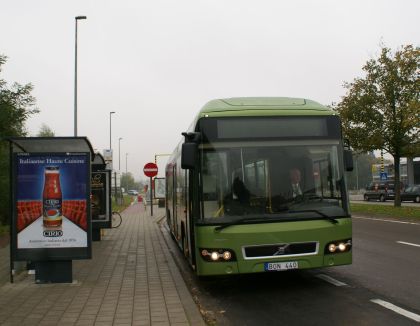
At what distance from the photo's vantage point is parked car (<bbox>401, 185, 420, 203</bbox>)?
4125 centimetres

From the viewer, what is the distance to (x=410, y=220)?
22.0m

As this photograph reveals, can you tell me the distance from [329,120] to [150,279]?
390 centimetres

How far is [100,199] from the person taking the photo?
1591 cm

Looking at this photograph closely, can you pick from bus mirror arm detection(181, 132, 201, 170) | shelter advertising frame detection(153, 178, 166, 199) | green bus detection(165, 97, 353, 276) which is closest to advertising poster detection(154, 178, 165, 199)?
shelter advertising frame detection(153, 178, 166, 199)

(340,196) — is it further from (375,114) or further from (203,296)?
(375,114)

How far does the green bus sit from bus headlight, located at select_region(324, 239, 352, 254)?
0.01 meters

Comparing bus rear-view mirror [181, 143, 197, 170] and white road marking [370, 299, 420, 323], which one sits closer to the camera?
white road marking [370, 299, 420, 323]

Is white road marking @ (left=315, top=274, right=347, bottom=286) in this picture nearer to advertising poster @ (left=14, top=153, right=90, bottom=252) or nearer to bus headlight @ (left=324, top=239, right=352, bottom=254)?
bus headlight @ (left=324, top=239, right=352, bottom=254)

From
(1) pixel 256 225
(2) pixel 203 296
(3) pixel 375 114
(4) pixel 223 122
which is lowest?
(2) pixel 203 296

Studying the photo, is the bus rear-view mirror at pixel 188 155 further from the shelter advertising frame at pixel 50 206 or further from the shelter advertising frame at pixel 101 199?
the shelter advertising frame at pixel 101 199

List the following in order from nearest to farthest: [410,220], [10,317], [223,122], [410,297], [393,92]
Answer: [10,317] → [410,297] → [223,122] → [410,220] → [393,92]

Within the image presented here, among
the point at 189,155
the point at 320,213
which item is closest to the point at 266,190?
the point at 320,213

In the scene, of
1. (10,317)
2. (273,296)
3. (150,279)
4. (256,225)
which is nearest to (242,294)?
(273,296)

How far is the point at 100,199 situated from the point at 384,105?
16.3 metres
